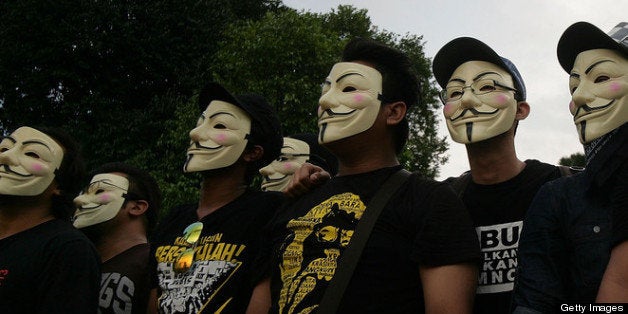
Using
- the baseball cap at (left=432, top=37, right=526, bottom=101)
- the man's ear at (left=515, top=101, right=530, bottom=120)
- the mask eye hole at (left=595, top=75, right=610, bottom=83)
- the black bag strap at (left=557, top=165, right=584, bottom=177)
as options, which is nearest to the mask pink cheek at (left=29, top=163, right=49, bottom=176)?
the baseball cap at (left=432, top=37, right=526, bottom=101)

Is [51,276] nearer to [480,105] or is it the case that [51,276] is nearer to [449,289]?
A: [449,289]

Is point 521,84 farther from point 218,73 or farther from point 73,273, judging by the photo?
point 218,73

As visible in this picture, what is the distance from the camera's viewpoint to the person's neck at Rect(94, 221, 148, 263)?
5508 mm

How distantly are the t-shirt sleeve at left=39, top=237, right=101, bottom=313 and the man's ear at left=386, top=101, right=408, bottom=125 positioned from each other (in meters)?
1.96

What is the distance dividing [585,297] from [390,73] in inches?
68.4

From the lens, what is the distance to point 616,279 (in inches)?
103

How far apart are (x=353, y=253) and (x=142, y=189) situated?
322 cm

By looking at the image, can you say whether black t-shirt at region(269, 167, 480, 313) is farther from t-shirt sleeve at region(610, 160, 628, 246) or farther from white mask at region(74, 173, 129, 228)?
white mask at region(74, 173, 129, 228)

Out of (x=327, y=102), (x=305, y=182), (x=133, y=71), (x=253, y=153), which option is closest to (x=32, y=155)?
(x=253, y=153)

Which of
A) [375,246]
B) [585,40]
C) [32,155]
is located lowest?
[375,246]

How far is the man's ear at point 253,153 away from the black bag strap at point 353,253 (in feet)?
5.20

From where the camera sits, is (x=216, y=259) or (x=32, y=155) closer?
(x=216, y=259)

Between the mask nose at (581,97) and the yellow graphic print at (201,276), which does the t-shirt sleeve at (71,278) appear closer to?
the yellow graphic print at (201,276)

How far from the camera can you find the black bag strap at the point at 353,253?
10.4ft
